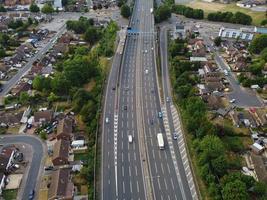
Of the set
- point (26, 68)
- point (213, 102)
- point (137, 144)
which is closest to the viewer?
point (137, 144)

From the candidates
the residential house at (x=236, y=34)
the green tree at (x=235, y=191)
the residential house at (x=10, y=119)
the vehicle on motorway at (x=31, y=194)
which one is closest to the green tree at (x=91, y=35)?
the residential house at (x=236, y=34)

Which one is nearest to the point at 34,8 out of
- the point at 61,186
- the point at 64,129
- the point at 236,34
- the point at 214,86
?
the point at 236,34

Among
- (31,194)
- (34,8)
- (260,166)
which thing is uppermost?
(34,8)

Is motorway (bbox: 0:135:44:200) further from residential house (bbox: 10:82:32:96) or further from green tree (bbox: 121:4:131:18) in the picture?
green tree (bbox: 121:4:131:18)

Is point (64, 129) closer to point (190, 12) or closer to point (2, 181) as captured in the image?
point (2, 181)

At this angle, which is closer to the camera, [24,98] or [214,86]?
[24,98]

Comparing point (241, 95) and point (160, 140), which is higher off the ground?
point (241, 95)
